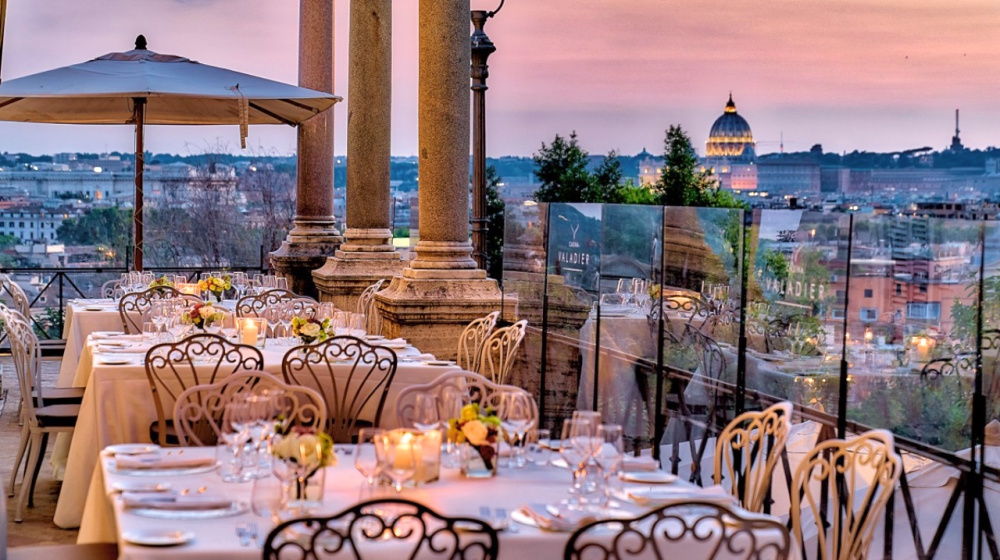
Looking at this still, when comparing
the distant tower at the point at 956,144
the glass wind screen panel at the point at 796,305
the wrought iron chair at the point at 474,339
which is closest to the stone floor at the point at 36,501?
the wrought iron chair at the point at 474,339

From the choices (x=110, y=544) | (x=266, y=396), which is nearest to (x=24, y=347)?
(x=110, y=544)

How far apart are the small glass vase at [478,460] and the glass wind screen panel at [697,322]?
2.49m

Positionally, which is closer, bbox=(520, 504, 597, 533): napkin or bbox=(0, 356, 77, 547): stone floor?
bbox=(520, 504, 597, 533): napkin

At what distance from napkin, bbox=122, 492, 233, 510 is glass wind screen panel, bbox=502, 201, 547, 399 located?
4.21 m

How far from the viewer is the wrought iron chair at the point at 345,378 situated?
621cm

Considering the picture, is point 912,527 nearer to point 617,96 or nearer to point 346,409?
point 346,409

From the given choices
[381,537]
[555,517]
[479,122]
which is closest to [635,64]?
[479,122]

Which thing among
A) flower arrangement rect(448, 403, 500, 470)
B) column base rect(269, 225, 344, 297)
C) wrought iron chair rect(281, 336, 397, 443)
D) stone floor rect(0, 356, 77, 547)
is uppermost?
column base rect(269, 225, 344, 297)

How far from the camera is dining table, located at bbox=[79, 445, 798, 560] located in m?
3.16

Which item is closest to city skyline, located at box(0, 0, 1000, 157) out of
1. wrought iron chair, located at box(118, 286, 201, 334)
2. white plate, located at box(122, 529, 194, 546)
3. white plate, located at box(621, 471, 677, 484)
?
wrought iron chair, located at box(118, 286, 201, 334)

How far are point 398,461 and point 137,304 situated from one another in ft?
20.4

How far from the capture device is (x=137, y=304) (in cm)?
937

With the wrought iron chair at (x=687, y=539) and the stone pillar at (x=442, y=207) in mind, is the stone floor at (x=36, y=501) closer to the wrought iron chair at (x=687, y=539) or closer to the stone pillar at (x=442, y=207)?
the stone pillar at (x=442, y=207)

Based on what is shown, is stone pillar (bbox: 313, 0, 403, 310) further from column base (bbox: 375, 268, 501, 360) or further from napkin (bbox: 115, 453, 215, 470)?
napkin (bbox: 115, 453, 215, 470)
